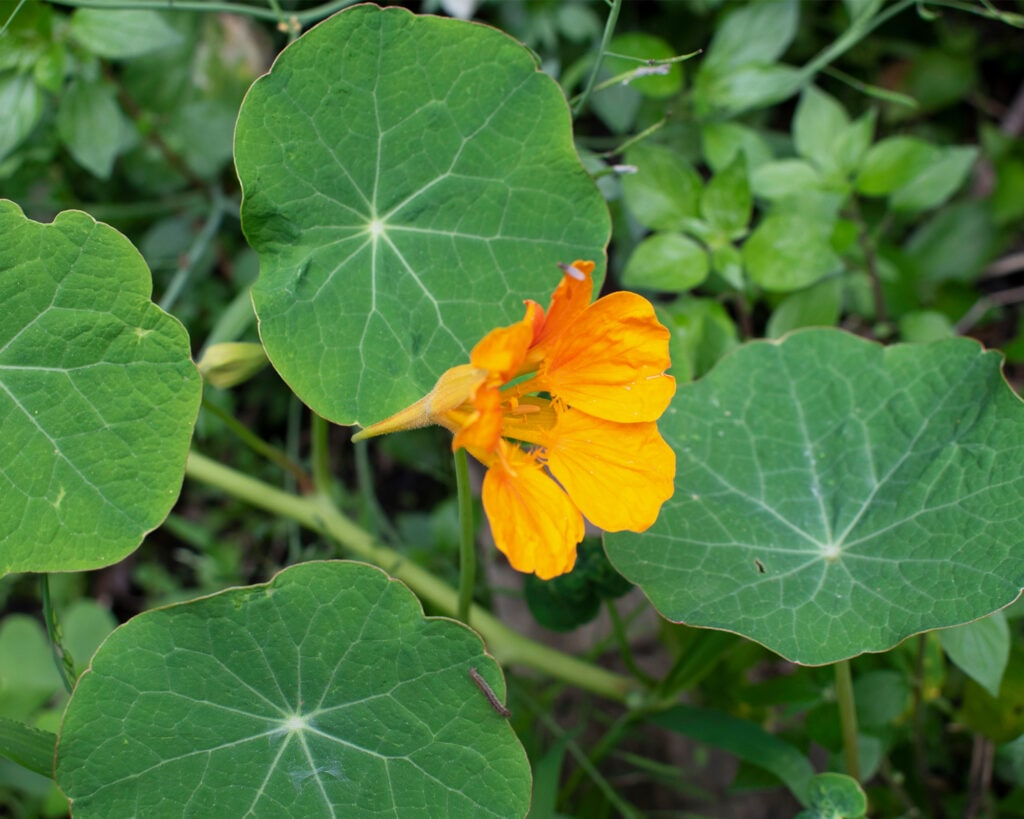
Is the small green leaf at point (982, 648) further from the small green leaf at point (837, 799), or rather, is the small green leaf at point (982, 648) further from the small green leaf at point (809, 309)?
the small green leaf at point (809, 309)

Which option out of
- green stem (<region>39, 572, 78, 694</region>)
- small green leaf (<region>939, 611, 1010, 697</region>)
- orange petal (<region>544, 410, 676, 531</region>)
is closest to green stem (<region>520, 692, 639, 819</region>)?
small green leaf (<region>939, 611, 1010, 697</region>)

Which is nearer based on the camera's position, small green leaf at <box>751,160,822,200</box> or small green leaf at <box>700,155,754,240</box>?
small green leaf at <box>700,155,754,240</box>

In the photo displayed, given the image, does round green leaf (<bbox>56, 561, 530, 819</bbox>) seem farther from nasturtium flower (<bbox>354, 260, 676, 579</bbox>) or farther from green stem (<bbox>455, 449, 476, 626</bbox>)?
nasturtium flower (<bbox>354, 260, 676, 579</bbox>)

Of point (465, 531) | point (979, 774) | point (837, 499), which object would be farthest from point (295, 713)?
point (979, 774)

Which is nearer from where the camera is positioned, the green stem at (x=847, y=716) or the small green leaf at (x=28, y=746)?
the small green leaf at (x=28, y=746)

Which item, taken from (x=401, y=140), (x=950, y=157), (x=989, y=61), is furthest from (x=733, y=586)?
(x=989, y=61)

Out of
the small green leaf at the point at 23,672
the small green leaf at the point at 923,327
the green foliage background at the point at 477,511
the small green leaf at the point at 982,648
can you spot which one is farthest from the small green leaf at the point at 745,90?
the small green leaf at the point at 23,672

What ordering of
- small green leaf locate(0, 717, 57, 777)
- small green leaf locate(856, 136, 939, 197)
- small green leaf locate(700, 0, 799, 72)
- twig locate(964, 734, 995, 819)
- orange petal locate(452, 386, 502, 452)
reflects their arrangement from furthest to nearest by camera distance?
small green leaf locate(700, 0, 799, 72), small green leaf locate(856, 136, 939, 197), twig locate(964, 734, 995, 819), small green leaf locate(0, 717, 57, 777), orange petal locate(452, 386, 502, 452)
